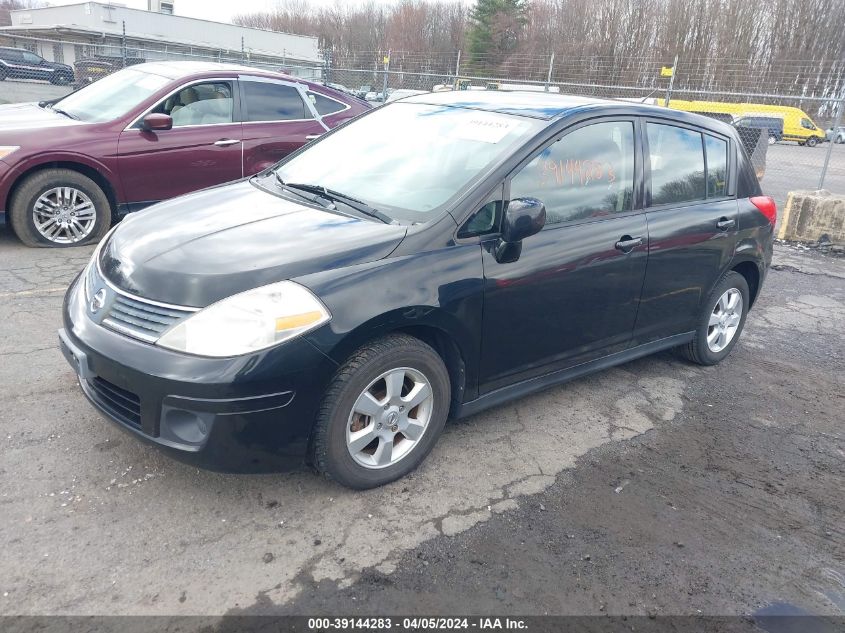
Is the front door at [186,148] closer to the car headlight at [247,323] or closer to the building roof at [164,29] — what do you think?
the car headlight at [247,323]

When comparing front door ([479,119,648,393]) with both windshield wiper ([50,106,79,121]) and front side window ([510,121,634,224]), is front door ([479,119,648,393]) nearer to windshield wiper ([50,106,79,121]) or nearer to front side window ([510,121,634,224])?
front side window ([510,121,634,224])

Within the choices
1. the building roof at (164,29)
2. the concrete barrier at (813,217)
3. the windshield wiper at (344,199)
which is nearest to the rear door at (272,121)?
the windshield wiper at (344,199)

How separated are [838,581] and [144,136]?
20.8ft

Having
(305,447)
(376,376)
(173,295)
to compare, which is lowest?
(305,447)

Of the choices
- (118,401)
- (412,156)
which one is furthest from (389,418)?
(412,156)

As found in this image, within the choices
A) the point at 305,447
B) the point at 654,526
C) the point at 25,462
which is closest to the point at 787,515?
the point at 654,526

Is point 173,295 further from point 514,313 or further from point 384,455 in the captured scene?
point 514,313

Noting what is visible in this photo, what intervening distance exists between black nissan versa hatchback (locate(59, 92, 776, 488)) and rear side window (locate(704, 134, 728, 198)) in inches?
0.6

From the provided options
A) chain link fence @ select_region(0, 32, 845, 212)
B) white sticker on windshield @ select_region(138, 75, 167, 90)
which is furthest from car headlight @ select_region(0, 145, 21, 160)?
chain link fence @ select_region(0, 32, 845, 212)

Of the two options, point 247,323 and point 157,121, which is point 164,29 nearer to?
point 157,121

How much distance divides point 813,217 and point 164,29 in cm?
4313

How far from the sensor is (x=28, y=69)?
2506 cm

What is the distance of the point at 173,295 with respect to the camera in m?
2.65

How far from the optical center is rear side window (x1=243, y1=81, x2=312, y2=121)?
7098 millimetres
